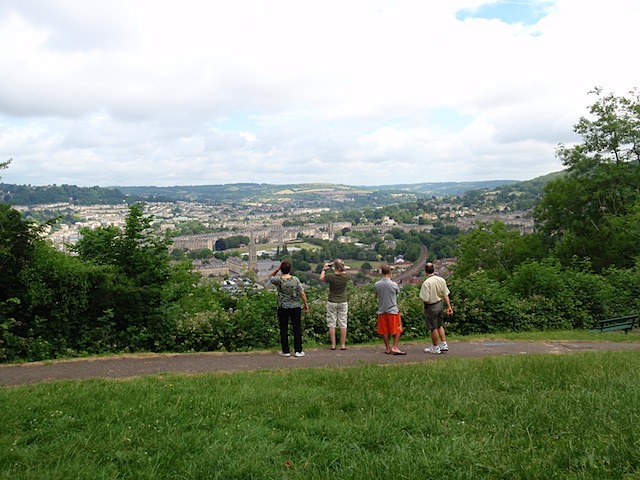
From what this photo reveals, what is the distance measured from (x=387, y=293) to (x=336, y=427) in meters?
5.04

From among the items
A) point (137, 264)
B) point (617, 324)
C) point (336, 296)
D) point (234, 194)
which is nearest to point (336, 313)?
→ point (336, 296)

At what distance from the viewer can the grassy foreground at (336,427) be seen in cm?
374

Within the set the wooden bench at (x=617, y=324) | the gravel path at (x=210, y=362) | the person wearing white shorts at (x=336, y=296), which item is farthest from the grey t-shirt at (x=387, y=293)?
the wooden bench at (x=617, y=324)

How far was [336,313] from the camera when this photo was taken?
992 cm

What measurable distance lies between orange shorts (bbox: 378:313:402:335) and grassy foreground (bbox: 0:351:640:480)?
266cm

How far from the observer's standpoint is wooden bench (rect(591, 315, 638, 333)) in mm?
14117

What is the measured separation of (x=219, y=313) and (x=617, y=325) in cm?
1090

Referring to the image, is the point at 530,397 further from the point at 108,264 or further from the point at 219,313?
the point at 108,264

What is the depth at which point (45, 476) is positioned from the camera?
3627 mm

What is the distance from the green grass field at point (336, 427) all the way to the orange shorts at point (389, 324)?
268 cm

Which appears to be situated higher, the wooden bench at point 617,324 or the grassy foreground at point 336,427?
the grassy foreground at point 336,427

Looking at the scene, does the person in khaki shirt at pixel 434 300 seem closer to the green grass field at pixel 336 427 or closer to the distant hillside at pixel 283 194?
the green grass field at pixel 336 427

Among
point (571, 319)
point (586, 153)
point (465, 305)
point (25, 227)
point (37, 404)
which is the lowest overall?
point (571, 319)

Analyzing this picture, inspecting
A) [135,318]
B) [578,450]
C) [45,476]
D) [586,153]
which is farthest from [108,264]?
[586,153]
